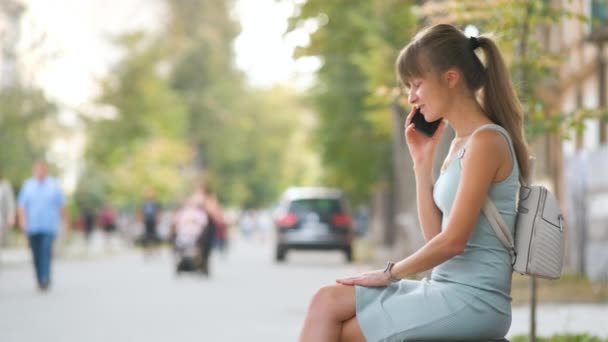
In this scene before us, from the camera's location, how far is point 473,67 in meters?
4.18

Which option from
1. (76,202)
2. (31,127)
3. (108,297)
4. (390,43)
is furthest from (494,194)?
(76,202)

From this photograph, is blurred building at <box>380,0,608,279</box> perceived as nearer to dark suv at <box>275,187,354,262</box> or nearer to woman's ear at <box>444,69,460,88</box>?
dark suv at <box>275,187,354,262</box>

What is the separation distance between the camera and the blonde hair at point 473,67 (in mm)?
4082

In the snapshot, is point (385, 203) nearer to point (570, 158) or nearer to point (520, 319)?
point (570, 158)

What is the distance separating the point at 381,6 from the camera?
20.9 m

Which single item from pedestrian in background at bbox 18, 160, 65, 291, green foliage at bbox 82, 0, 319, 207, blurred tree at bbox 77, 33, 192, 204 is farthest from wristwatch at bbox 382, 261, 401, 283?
blurred tree at bbox 77, 33, 192, 204

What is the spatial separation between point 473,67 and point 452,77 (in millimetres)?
97

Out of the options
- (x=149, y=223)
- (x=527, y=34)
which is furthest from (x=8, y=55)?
(x=527, y=34)

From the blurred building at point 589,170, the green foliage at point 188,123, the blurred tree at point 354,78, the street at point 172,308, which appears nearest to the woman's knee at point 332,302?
the street at point 172,308

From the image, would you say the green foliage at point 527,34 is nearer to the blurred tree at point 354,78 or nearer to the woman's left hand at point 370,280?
the blurred tree at point 354,78

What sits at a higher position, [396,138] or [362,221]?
[396,138]

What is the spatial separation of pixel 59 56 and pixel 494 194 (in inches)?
1061

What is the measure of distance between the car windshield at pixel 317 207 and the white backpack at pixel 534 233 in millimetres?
25260

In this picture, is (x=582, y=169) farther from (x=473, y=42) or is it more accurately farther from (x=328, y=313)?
(x=328, y=313)
